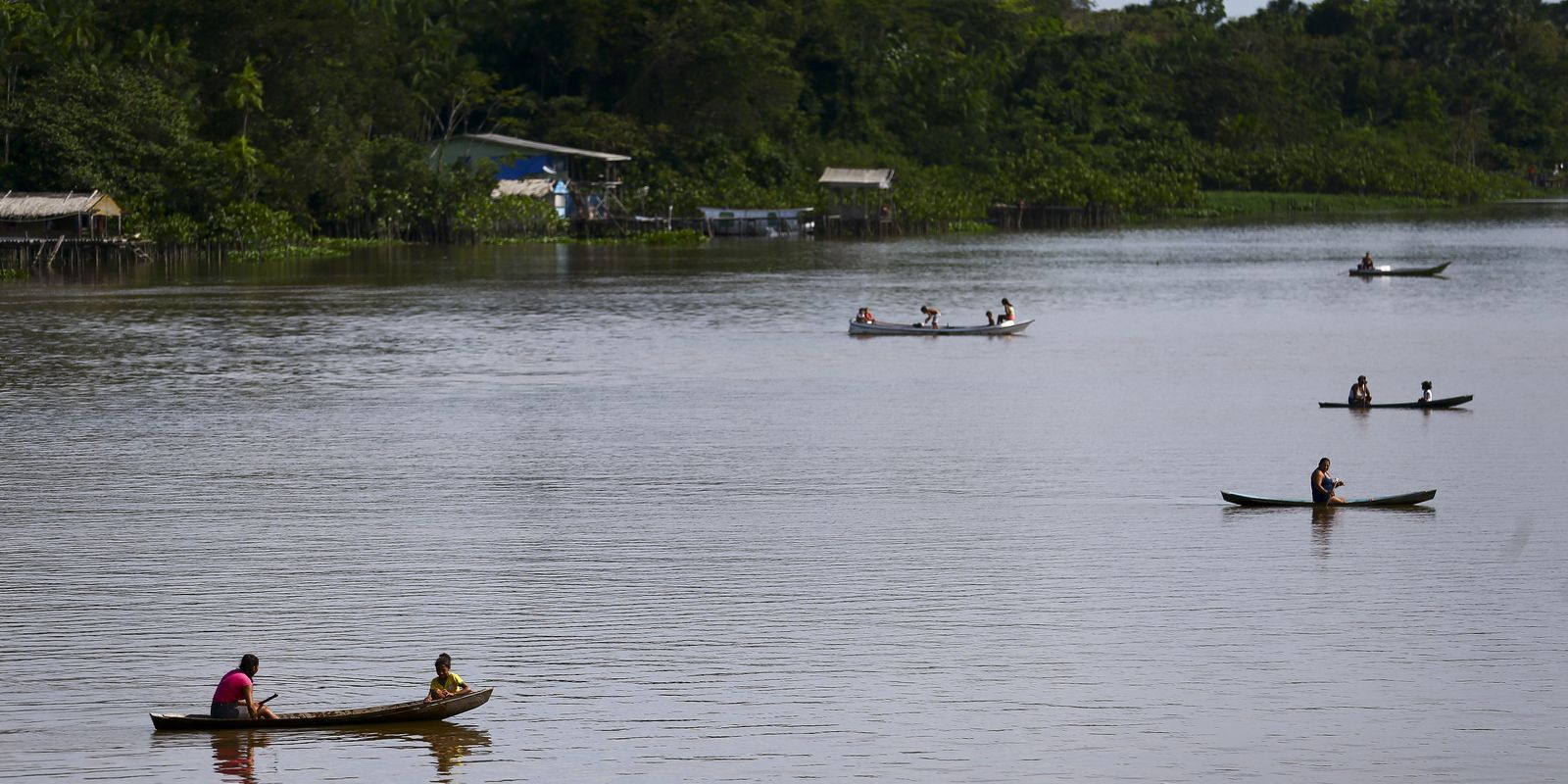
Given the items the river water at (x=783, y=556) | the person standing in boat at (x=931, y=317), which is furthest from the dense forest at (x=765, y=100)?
the person standing in boat at (x=931, y=317)

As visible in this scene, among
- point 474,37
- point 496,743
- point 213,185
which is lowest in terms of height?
point 496,743

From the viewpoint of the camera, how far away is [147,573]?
23547mm

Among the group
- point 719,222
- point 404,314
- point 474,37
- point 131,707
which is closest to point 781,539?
point 131,707

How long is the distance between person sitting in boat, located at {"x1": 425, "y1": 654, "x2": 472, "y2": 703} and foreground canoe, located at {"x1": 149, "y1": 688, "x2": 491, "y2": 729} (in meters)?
0.08

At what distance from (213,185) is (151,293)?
1405cm

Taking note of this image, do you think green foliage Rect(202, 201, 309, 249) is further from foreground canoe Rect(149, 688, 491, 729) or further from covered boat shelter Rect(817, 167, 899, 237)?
foreground canoe Rect(149, 688, 491, 729)

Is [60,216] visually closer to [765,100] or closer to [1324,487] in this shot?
[765,100]

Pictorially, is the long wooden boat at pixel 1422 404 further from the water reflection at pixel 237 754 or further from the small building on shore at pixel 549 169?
the small building on shore at pixel 549 169

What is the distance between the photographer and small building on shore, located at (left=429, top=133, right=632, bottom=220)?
94.9m

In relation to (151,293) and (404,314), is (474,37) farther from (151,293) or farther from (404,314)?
(404,314)

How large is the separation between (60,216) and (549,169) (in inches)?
1180

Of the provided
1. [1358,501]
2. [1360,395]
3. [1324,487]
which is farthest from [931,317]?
[1324,487]

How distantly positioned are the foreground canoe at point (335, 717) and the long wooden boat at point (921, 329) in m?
33.4

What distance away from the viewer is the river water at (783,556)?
58.0 ft
